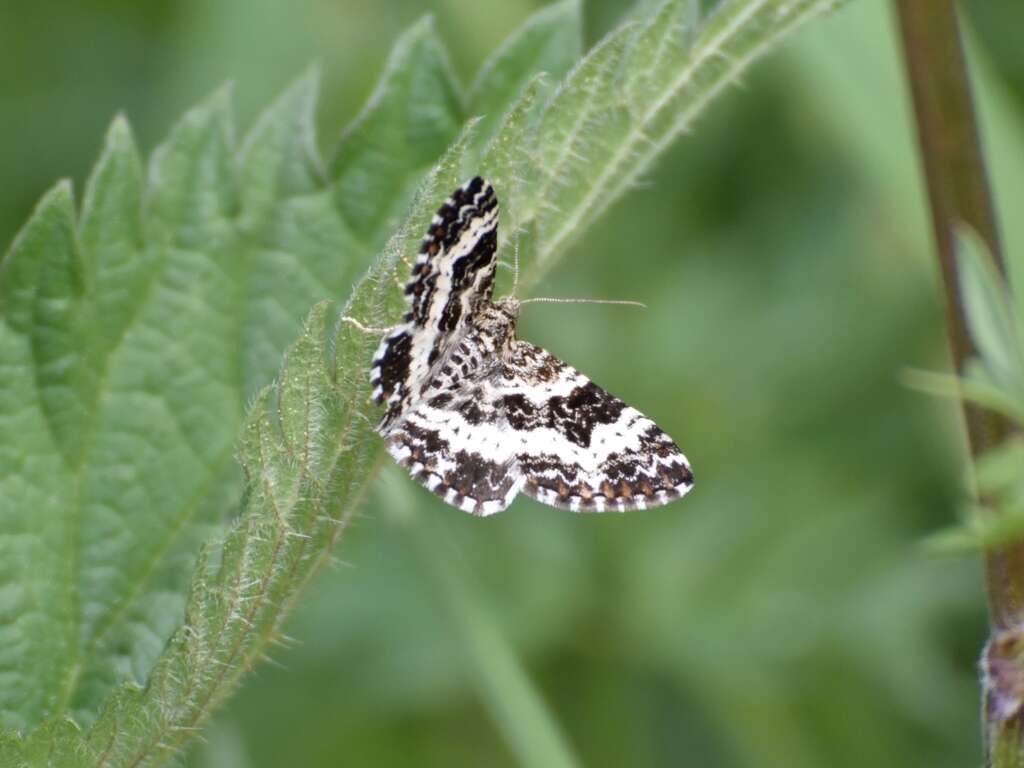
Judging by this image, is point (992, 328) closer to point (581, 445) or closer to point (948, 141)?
point (948, 141)

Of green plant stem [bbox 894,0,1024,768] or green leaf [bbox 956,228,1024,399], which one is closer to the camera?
green leaf [bbox 956,228,1024,399]

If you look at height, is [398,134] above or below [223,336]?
above

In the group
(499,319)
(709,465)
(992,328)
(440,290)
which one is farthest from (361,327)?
(709,465)

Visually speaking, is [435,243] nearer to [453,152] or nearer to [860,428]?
[453,152]

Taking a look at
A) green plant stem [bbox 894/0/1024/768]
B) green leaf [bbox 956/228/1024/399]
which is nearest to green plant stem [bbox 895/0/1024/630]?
green plant stem [bbox 894/0/1024/768]

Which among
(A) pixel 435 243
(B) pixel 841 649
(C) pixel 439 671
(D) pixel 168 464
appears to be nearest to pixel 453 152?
(A) pixel 435 243

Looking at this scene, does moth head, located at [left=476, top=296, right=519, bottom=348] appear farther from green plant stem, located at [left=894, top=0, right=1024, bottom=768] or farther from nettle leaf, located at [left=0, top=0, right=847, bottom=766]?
green plant stem, located at [left=894, top=0, right=1024, bottom=768]
